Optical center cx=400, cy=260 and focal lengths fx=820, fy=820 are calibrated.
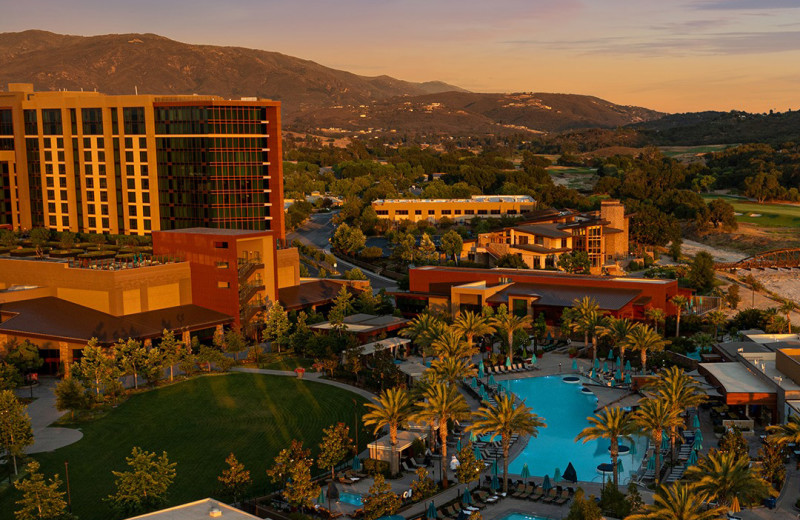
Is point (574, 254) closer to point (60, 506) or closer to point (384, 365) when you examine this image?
point (384, 365)

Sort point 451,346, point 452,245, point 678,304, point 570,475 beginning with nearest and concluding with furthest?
point 570,475
point 451,346
point 678,304
point 452,245

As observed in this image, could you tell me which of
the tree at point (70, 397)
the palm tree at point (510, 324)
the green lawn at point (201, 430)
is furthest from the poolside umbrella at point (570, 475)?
the tree at point (70, 397)

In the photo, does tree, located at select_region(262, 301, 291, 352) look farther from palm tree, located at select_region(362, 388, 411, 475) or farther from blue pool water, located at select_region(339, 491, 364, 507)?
blue pool water, located at select_region(339, 491, 364, 507)

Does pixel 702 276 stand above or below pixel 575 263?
below

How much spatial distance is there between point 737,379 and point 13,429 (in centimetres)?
4361

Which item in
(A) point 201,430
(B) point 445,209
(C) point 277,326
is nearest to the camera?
(A) point 201,430

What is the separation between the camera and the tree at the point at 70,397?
53.8m

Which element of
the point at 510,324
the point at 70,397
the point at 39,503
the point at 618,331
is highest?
the point at 510,324

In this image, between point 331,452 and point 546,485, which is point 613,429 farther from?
point 331,452

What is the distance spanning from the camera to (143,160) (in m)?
97.7

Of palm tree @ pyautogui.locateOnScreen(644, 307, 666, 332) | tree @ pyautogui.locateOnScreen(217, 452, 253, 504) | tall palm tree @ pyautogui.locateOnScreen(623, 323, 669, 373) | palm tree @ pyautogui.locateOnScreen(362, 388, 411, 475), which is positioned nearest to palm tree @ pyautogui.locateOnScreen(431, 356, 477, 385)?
palm tree @ pyautogui.locateOnScreen(362, 388, 411, 475)

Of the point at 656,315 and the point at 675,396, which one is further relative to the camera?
the point at 656,315

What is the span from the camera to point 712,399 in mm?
52562

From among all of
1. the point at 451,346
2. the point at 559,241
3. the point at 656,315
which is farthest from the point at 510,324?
the point at 559,241
